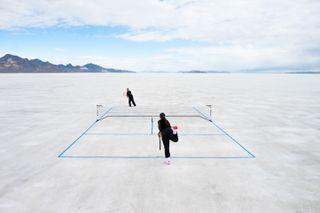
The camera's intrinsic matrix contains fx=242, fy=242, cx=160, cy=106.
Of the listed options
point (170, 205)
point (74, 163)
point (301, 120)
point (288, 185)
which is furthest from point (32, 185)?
point (301, 120)

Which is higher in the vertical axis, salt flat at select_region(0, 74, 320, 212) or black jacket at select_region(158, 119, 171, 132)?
black jacket at select_region(158, 119, 171, 132)

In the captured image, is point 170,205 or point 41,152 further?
point 41,152

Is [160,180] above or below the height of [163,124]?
below

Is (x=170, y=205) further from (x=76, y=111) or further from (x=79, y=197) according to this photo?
(x=76, y=111)

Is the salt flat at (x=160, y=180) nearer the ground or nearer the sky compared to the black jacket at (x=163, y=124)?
nearer the ground

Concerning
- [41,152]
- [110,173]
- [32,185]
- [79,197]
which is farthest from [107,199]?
[41,152]

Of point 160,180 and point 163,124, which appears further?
point 163,124

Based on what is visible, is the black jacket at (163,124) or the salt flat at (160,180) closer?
the salt flat at (160,180)

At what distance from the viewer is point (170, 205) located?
701 cm

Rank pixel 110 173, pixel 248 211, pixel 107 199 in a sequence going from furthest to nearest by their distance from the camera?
pixel 110 173, pixel 107 199, pixel 248 211

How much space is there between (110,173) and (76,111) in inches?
607

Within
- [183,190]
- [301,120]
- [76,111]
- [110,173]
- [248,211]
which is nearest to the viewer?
[248,211]

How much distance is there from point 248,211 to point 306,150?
711 centimetres

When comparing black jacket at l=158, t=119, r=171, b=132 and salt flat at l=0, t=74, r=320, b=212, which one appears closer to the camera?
salt flat at l=0, t=74, r=320, b=212
